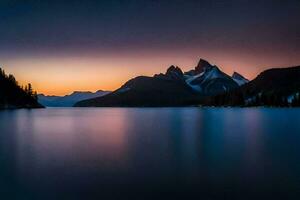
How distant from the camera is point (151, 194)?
826 inches

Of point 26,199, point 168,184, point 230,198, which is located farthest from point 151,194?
point 26,199

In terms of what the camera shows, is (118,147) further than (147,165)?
Yes

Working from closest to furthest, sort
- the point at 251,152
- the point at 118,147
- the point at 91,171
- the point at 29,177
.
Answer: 1. the point at 29,177
2. the point at 91,171
3. the point at 251,152
4. the point at 118,147

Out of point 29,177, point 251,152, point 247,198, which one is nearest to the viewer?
point 247,198

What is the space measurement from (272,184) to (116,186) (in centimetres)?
976

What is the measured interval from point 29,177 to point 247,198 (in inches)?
589

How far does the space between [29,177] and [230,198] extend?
556 inches

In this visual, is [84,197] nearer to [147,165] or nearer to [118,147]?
[147,165]

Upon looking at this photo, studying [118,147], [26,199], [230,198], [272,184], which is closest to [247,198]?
[230,198]

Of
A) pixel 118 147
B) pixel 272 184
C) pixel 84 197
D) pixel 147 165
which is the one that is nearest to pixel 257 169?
pixel 272 184

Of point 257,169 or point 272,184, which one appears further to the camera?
point 257,169

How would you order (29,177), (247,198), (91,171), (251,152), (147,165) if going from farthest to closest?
1. (251,152)
2. (147,165)
3. (91,171)
4. (29,177)
5. (247,198)

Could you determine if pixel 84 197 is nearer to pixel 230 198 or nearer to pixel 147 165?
pixel 230 198

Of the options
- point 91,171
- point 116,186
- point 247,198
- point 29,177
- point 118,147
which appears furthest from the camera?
point 118,147
